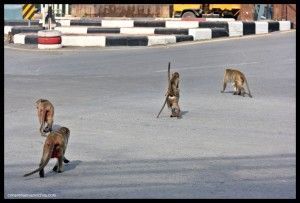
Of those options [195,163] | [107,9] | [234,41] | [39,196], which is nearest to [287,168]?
[195,163]

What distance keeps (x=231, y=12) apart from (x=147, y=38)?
9.55 metres

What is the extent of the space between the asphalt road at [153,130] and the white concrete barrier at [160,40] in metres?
3.01

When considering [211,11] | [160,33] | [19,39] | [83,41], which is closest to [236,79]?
[83,41]

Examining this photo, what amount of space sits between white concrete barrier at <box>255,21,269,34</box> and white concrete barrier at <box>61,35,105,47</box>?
159 inches

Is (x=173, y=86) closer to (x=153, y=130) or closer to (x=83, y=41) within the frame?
(x=153, y=130)

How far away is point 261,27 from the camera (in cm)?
1786

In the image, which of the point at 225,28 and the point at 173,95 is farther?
the point at 225,28

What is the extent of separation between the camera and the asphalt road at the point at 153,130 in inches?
185

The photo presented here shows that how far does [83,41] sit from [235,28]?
3.73 meters

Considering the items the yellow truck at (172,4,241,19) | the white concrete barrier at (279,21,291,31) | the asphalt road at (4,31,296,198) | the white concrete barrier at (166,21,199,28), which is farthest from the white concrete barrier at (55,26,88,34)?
the yellow truck at (172,4,241,19)

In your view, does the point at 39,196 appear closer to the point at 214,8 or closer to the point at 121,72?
the point at 121,72

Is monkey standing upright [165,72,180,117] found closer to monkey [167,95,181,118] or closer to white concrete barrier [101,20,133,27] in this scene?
monkey [167,95,181,118]

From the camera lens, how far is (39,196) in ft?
14.2

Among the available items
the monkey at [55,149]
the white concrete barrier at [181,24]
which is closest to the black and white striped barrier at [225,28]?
the white concrete barrier at [181,24]
